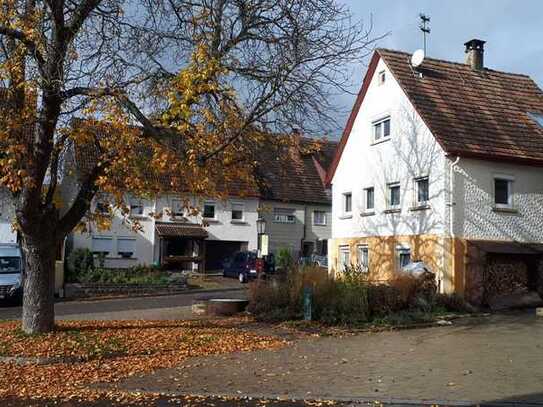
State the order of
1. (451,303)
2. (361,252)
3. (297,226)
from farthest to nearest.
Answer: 1. (297,226)
2. (361,252)
3. (451,303)

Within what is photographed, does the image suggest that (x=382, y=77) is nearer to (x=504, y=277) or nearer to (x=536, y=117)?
(x=536, y=117)

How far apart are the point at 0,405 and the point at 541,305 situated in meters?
18.2

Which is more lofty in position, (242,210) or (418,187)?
(242,210)

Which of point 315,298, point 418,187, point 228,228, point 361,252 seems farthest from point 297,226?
point 315,298

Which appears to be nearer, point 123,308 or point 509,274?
point 509,274

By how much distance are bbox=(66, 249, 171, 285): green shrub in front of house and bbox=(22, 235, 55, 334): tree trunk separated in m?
15.2

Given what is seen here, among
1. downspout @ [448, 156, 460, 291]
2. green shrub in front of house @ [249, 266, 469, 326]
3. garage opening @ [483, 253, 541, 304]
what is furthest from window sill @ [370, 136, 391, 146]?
green shrub in front of house @ [249, 266, 469, 326]

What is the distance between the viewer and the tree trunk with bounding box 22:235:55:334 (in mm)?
14188

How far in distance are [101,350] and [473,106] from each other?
58.0ft

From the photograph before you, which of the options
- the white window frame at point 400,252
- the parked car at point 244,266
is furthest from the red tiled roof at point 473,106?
the parked car at point 244,266

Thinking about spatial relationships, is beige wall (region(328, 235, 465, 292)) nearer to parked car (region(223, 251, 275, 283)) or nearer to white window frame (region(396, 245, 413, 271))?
white window frame (region(396, 245, 413, 271))

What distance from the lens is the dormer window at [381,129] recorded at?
86.5ft

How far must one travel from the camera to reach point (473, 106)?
24953mm

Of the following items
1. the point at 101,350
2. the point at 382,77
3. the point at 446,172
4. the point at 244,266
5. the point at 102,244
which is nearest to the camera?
the point at 101,350
